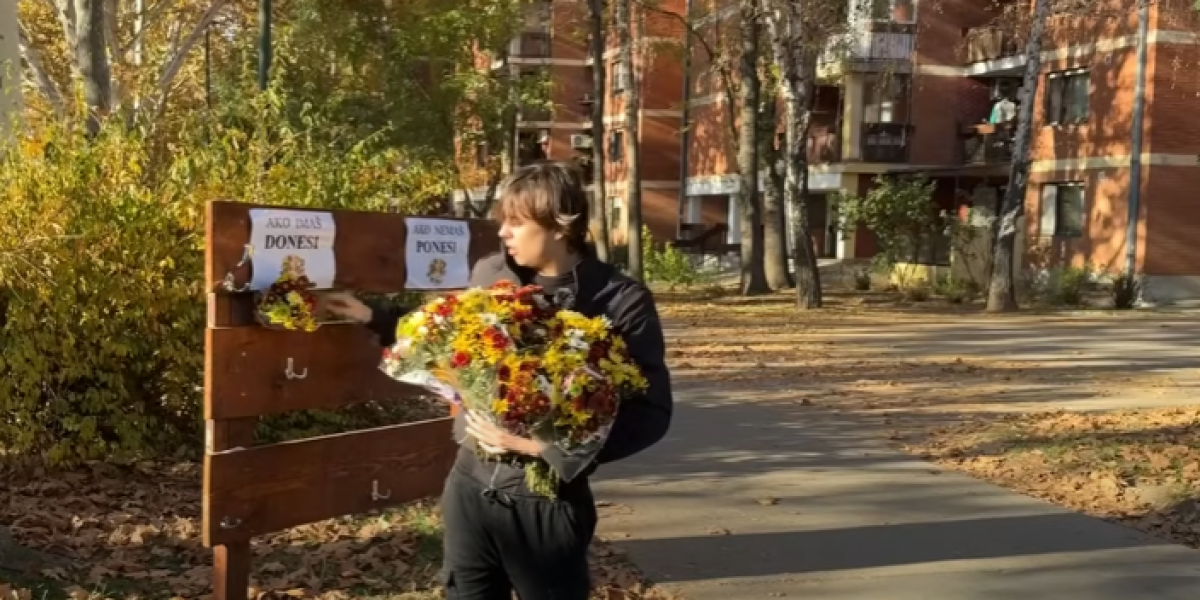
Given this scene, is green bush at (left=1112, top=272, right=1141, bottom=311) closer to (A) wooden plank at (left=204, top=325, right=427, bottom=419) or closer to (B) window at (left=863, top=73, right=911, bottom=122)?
(B) window at (left=863, top=73, right=911, bottom=122)

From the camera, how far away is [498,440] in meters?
3.01

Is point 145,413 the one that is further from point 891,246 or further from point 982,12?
point 982,12

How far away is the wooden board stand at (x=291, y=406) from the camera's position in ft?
15.6

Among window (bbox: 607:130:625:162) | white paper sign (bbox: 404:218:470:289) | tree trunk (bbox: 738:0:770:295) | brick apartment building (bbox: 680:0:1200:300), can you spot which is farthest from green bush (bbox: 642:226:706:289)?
white paper sign (bbox: 404:218:470:289)

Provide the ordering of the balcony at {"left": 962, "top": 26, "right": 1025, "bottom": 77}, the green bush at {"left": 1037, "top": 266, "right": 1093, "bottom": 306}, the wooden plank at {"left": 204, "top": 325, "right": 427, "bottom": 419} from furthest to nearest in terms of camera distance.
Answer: the balcony at {"left": 962, "top": 26, "right": 1025, "bottom": 77}, the green bush at {"left": 1037, "top": 266, "right": 1093, "bottom": 306}, the wooden plank at {"left": 204, "top": 325, "right": 427, "bottom": 419}

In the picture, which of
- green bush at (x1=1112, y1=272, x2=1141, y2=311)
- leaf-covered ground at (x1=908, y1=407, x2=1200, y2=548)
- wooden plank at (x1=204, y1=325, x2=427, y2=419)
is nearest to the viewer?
wooden plank at (x1=204, y1=325, x2=427, y2=419)

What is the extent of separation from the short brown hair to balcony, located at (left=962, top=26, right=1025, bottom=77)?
116 feet

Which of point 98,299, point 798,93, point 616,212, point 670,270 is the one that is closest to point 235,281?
point 98,299

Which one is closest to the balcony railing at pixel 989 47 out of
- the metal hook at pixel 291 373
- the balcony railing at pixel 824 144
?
the balcony railing at pixel 824 144

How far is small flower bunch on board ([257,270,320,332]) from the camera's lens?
482cm

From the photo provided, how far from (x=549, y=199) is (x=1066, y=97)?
3431 cm

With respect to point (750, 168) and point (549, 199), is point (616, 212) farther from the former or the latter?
point (549, 199)

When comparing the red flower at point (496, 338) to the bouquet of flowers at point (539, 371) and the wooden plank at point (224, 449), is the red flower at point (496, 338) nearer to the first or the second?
the bouquet of flowers at point (539, 371)

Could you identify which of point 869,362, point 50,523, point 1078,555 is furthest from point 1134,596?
point 869,362
